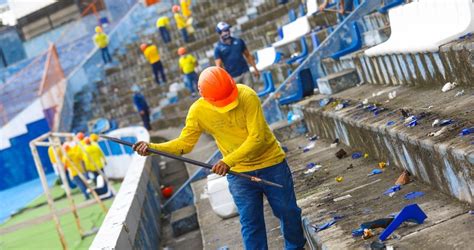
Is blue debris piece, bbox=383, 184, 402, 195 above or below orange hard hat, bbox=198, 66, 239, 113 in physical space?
below

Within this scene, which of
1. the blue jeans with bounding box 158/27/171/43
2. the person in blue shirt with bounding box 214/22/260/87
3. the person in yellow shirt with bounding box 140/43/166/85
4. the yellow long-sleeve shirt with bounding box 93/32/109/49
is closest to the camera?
the person in blue shirt with bounding box 214/22/260/87

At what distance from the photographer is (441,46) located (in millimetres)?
8031

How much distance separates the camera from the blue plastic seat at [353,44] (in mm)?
12922

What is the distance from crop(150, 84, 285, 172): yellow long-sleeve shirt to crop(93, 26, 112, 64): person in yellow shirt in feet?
88.2

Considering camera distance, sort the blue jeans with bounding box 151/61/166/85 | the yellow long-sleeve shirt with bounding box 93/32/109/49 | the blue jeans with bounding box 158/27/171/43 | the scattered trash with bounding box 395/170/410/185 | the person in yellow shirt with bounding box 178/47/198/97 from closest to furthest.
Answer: the scattered trash with bounding box 395/170/410/185
the person in yellow shirt with bounding box 178/47/198/97
the blue jeans with bounding box 151/61/166/85
the blue jeans with bounding box 158/27/171/43
the yellow long-sleeve shirt with bounding box 93/32/109/49

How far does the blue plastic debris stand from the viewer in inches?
231

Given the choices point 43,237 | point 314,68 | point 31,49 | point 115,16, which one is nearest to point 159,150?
point 314,68

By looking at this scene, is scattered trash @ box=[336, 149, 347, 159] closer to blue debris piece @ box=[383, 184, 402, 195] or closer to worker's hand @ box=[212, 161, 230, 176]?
blue debris piece @ box=[383, 184, 402, 195]

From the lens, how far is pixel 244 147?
23.0 feet

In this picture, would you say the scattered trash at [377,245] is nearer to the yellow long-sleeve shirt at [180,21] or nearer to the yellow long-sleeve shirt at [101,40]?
the yellow long-sleeve shirt at [180,21]

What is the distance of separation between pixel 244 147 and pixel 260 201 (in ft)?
2.09

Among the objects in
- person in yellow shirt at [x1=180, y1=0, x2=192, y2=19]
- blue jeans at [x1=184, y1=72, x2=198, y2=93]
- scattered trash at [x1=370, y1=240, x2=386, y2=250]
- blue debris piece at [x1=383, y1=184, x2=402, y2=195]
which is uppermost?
person in yellow shirt at [x1=180, y1=0, x2=192, y2=19]

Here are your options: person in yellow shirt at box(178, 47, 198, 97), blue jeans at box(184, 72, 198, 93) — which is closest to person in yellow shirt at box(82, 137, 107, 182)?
person in yellow shirt at box(178, 47, 198, 97)

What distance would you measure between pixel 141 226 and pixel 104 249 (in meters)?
2.60
